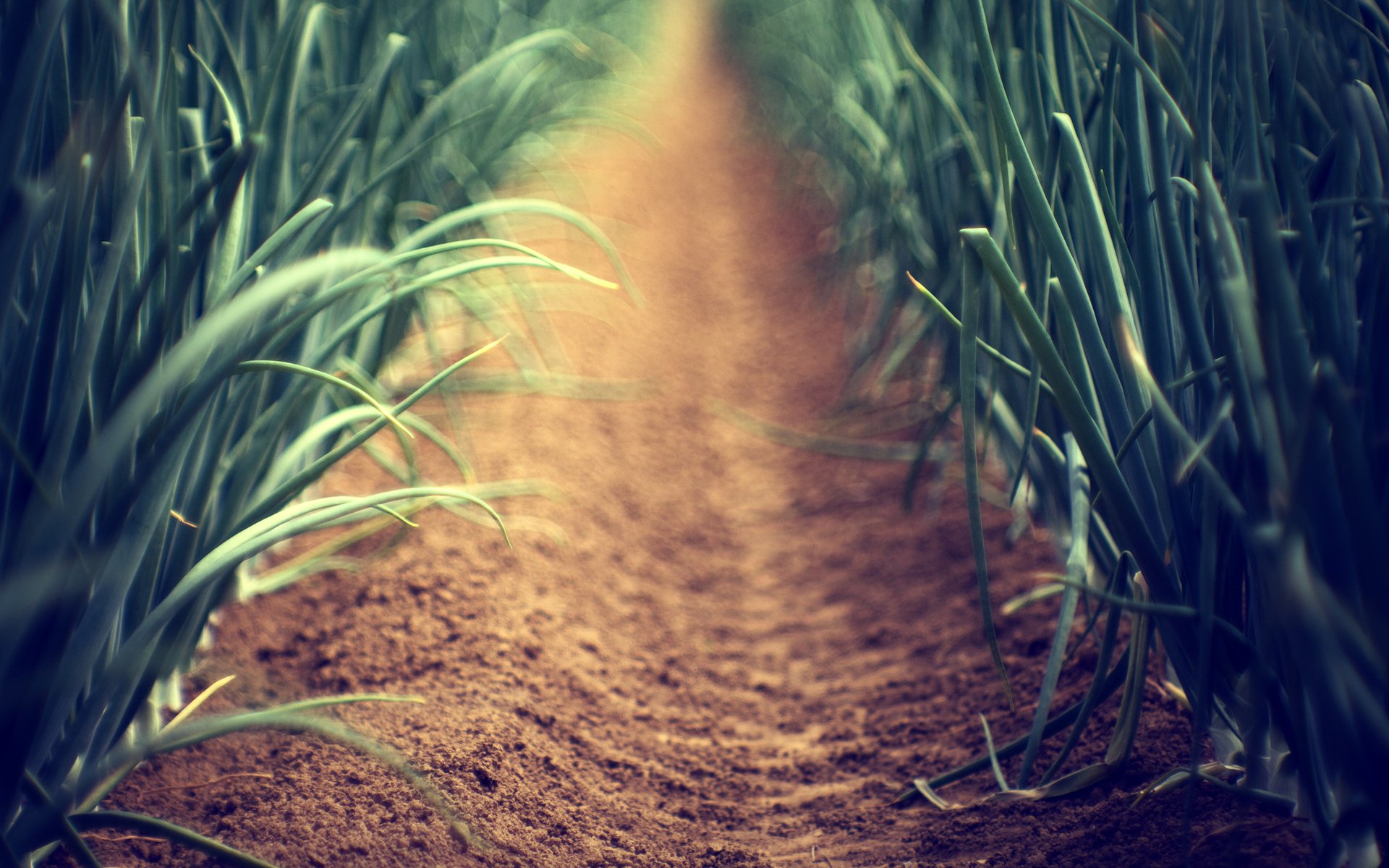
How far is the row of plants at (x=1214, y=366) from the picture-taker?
1.45 ft

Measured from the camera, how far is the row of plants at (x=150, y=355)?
0.48 m

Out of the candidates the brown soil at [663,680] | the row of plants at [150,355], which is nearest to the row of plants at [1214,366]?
the brown soil at [663,680]

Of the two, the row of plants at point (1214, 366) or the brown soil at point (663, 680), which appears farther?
the brown soil at point (663, 680)

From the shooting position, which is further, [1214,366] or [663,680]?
[663,680]

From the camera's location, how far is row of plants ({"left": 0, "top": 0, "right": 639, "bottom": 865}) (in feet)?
1.57

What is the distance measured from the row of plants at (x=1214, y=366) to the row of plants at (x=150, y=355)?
1.37 ft

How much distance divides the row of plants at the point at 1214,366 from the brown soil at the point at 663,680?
0.06 m

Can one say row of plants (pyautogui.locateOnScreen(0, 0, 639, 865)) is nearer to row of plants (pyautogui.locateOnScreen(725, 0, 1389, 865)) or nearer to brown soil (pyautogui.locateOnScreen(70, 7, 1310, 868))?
brown soil (pyautogui.locateOnScreen(70, 7, 1310, 868))

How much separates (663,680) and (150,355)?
78 cm

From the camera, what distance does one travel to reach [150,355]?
0.50 meters

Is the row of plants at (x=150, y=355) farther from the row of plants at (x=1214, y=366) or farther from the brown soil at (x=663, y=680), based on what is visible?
the row of plants at (x=1214, y=366)

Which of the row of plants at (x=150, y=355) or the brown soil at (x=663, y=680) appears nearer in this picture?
the row of plants at (x=150, y=355)

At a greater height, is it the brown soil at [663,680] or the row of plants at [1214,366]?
the row of plants at [1214,366]

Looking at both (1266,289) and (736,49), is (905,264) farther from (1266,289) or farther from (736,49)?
(736,49)
